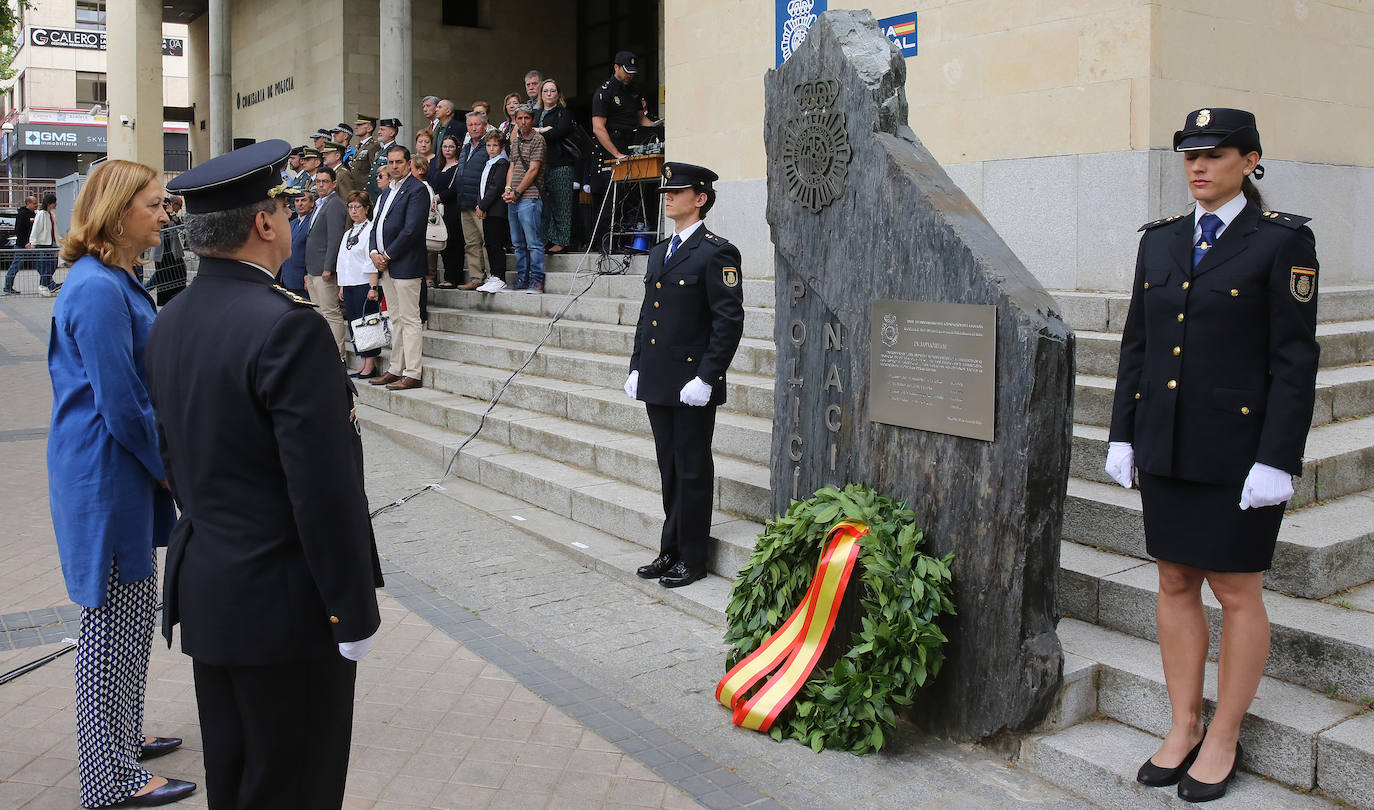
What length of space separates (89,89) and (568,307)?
56739 mm

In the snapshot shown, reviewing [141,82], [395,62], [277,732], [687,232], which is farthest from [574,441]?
[141,82]

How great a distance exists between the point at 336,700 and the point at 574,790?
55.6 inches

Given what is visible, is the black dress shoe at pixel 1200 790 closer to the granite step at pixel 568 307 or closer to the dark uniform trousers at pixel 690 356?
the dark uniform trousers at pixel 690 356

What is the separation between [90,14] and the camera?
184 ft

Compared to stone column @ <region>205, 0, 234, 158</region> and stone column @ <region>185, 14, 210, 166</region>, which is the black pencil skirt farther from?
stone column @ <region>185, 14, 210, 166</region>

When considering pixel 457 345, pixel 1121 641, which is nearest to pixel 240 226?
pixel 1121 641

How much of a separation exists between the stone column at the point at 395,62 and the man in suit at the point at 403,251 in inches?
221

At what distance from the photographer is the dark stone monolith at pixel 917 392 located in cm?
393

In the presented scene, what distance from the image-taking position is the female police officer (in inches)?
133

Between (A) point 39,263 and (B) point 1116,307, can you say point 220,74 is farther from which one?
(B) point 1116,307

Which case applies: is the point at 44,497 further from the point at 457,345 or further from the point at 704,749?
the point at 704,749

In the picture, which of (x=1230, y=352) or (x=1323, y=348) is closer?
(x=1230, y=352)

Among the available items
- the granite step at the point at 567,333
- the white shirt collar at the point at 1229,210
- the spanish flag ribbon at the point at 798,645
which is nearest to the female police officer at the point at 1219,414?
the white shirt collar at the point at 1229,210

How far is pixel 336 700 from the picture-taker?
2699 millimetres
